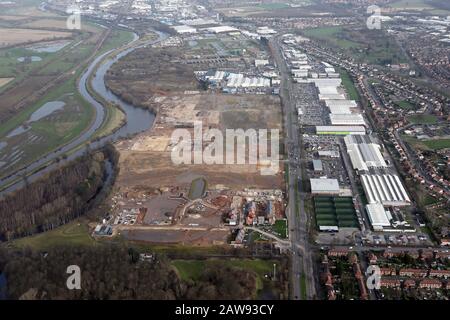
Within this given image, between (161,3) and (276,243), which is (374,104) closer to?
(276,243)

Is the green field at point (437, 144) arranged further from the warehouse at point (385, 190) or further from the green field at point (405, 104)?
the green field at point (405, 104)

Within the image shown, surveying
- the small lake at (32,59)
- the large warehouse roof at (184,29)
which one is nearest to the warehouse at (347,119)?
the large warehouse roof at (184,29)

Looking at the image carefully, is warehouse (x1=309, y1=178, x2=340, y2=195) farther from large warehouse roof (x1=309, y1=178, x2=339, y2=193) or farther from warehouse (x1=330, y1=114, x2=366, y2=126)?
warehouse (x1=330, y1=114, x2=366, y2=126)

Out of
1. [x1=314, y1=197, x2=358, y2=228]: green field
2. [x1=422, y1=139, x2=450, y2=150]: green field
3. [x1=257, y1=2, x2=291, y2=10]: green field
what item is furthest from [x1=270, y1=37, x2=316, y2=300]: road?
[x1=257, y1=2, x2=291, y2=10]: green field

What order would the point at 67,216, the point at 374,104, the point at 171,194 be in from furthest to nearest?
the point at 374,104 < the point at 171,194 < the point at 67,216

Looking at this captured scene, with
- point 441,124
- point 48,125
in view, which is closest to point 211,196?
point 48,125

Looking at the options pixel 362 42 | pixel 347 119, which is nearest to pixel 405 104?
pixel 347 119
